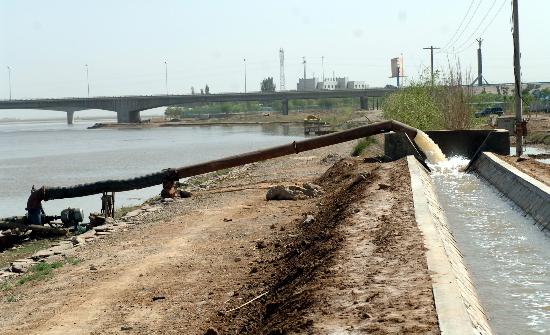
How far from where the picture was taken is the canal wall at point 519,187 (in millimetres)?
16939

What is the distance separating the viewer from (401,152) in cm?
3003

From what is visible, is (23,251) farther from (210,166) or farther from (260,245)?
(260,245)

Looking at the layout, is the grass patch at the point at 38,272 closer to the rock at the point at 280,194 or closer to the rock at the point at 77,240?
the rock at the point at 77,240

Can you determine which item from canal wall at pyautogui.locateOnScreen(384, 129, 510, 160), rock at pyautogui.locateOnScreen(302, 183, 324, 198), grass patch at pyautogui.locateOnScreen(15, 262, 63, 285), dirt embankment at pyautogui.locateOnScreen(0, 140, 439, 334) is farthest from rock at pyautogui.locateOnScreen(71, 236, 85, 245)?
canal wall at pyautogui.locateOnScreen(384, 129, 510, 160)

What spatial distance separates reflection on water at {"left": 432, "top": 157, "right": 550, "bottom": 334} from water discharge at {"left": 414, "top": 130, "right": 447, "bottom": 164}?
20.6 feet

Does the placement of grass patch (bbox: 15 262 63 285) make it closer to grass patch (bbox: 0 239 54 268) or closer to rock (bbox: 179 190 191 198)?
grass patch (bbox: 0 239 54 268)

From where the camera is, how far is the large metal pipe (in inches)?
1083

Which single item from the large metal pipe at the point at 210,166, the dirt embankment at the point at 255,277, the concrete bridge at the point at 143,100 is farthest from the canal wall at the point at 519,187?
the concrete bridge at the point at 143,100

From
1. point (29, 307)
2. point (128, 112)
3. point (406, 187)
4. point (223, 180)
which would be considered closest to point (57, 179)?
point (223, 180)

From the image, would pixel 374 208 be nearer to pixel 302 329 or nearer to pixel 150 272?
pixel 150 272

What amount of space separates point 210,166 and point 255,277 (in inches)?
644

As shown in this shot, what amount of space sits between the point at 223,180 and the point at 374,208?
22.3 meters

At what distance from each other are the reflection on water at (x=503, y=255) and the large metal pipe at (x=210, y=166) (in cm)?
698

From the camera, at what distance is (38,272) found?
16.6 m
